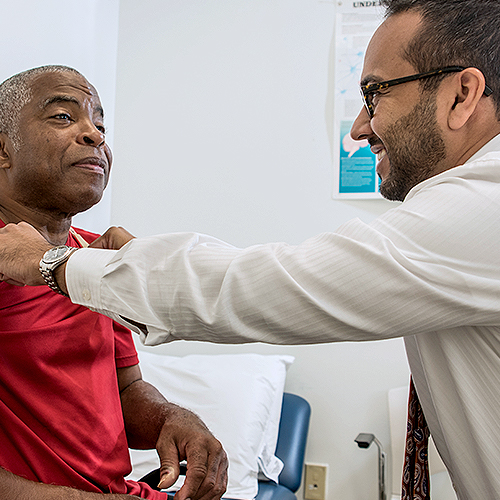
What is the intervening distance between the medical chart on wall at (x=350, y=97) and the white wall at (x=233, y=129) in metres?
0.05

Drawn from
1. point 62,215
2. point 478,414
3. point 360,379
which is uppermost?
point 62,215

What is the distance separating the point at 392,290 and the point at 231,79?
85.5 inches

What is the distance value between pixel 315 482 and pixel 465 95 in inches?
77.6

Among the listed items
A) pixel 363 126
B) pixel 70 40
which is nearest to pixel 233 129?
pixel 70 40

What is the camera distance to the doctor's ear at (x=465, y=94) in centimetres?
100

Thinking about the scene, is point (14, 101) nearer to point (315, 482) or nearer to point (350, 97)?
point (350, 97)

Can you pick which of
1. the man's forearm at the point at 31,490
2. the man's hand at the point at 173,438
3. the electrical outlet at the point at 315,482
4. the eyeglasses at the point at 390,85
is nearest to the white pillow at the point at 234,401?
the electrical outlet at the point at 315,482

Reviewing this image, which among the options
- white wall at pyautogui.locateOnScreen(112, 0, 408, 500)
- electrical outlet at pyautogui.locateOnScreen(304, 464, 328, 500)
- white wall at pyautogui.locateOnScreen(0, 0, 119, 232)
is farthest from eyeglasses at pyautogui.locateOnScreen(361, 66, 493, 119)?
electrical outlet at pyautogui.locateOnScreen(304, 464, 328, 500)

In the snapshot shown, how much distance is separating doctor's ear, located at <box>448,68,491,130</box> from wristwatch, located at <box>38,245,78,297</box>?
2.51ft

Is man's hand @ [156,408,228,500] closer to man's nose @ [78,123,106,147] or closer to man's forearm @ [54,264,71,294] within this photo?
man's forearm @ [54,264,71,294]

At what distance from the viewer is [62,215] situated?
1.22 m

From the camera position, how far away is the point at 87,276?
831 mm

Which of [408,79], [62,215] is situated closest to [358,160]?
[408,79]

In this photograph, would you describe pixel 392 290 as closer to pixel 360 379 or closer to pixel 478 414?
pixel 478 414
